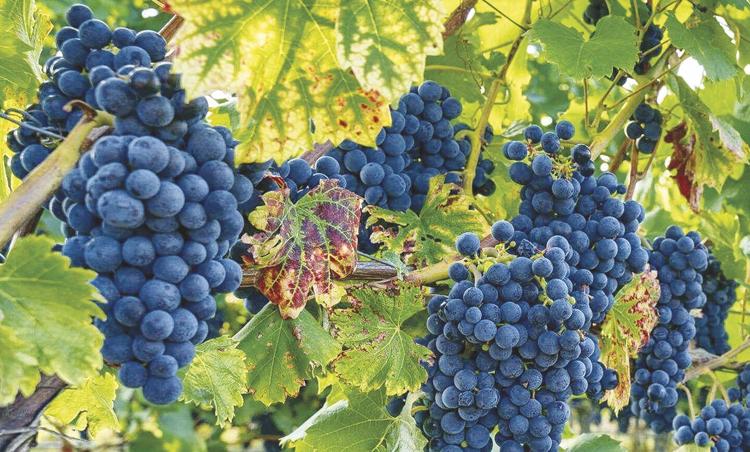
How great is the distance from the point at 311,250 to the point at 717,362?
1704 millimetres

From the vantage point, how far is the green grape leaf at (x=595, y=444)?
222 cm

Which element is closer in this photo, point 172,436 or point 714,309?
point 714,309

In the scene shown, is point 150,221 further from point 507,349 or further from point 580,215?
point 580,215

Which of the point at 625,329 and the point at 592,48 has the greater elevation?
the point at 592,48

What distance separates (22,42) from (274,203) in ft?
1.79

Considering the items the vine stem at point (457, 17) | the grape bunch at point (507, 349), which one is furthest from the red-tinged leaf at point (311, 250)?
the vine stem at point (457, 17)

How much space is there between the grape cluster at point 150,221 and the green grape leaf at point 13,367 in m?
0.10

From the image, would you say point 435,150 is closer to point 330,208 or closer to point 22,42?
point 330,208

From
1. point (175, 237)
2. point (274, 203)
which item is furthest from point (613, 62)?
point (175, 237)

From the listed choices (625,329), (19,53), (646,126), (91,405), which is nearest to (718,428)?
(625,329)

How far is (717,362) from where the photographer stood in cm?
274

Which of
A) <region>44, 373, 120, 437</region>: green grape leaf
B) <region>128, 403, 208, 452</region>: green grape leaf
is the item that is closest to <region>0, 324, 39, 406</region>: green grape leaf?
<region>44, 373, 120, 437</region>: green grape leaf

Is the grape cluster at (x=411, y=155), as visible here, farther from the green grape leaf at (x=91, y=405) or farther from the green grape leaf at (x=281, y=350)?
the green grape leaf at (x=91, y=405)

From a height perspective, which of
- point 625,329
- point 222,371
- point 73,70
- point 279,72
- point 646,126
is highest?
point 73,70
